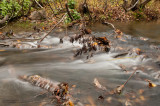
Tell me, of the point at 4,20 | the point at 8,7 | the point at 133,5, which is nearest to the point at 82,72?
the point at 4,20

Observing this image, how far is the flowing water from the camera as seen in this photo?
6.59 ft

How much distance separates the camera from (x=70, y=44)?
465 centimetres

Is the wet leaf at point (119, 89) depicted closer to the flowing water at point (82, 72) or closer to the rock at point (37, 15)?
the flowing water at point (82, 72)

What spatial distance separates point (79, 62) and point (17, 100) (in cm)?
185

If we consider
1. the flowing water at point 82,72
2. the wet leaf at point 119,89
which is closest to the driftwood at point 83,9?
the flowing water at point 82,72

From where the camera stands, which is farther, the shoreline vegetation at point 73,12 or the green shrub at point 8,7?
the shoreline vegetation at point 73,12

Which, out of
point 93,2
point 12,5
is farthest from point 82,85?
point 93,2

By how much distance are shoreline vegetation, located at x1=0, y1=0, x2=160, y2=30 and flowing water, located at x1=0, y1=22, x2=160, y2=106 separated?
3237 millimetres

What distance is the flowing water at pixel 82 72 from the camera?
201cm

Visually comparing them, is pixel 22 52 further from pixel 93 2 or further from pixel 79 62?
pixel 93 2

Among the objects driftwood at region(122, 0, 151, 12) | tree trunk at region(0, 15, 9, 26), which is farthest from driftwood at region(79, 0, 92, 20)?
tree trunk at region(0, 15, 9, 26)

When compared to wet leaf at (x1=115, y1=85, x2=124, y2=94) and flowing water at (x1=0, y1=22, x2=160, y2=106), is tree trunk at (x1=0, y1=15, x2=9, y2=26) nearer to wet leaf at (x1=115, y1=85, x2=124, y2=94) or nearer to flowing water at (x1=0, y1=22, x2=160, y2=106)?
flowing water at (x1=0, y1=22, x2=160, y2=106)

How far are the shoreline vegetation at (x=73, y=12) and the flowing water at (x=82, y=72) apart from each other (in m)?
3.24

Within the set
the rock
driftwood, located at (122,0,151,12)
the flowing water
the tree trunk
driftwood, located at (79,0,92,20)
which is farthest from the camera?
driftwood, located at (122,0,151,12)
